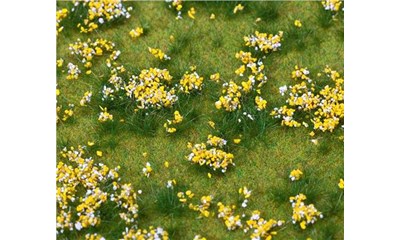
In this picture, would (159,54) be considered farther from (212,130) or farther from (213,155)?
(213,155)

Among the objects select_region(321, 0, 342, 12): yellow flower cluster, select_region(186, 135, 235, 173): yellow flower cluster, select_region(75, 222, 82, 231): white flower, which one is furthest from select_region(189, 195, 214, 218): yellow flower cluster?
select_region(321, 0, 342, 12): yellow flower cluster

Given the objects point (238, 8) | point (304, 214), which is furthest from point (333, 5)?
point (304, 214)

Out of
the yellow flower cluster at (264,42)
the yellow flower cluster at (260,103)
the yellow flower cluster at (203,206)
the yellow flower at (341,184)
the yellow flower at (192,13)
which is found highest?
the yellow flower at (192,13)

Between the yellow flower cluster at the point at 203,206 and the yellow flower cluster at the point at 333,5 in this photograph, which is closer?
the yellow flower cluster at the point at 203,206

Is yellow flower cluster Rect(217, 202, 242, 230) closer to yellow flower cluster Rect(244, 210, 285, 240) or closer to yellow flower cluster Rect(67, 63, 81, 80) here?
yellow flower cluster Rect(244, 210, 285, 240)

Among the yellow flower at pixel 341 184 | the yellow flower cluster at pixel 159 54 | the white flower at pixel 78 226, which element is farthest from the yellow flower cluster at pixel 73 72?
the yellow flower at pixel 341 184

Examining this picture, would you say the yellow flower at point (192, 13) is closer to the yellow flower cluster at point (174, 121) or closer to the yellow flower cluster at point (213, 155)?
the yellow flower cluster at point (174, 121)

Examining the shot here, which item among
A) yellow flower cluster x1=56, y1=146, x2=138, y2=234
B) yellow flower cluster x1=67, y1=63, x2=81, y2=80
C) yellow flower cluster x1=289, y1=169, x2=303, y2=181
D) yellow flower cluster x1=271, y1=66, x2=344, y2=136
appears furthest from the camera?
yellow flower cluster x1=67, y1=63, x2=81, y2=80
